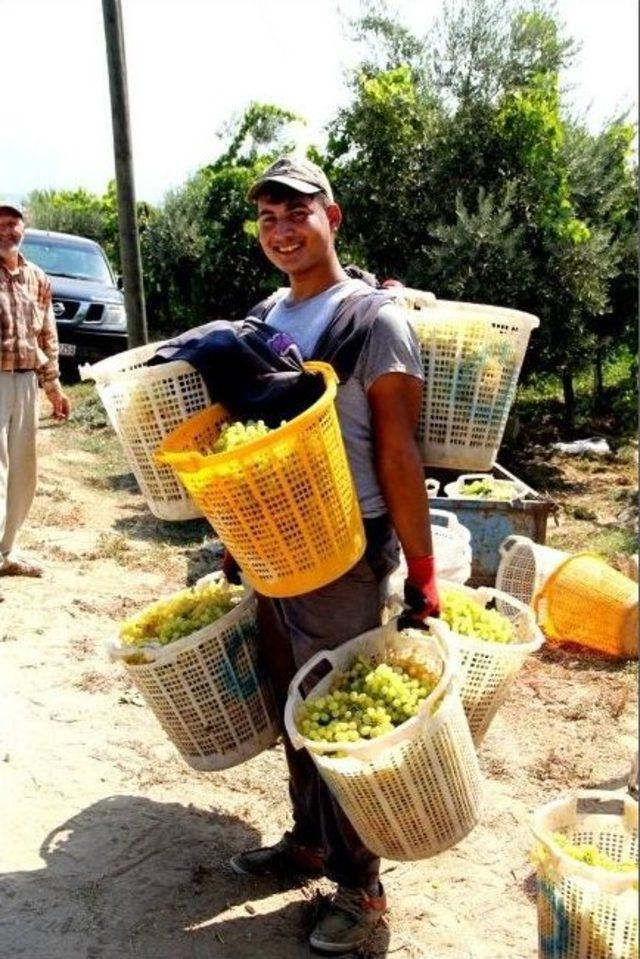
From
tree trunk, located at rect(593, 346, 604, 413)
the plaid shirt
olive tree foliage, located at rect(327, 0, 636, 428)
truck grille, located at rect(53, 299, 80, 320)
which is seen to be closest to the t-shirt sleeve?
the plaid shirt

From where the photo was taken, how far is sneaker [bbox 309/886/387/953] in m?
2.81

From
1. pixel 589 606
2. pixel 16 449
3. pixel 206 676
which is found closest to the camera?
pixel 206 676

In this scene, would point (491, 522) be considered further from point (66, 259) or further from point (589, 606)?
point (66, 259)

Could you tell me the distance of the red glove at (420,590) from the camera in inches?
105

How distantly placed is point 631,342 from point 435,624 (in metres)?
9.13

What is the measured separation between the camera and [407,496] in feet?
8.55

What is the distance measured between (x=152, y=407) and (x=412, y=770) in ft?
3.95

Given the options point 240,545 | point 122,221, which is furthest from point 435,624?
point 122,221

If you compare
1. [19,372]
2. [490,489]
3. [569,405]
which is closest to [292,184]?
[19,372]

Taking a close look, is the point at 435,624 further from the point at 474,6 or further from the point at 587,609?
the point at 474,6

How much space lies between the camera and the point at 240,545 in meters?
2.46

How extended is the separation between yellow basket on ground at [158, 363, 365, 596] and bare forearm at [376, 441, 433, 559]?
11 cm

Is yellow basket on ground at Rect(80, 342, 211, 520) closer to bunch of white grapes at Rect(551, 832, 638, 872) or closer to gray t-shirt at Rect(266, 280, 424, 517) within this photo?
gray t-shirt at Rect(266, 280, 424, 517)

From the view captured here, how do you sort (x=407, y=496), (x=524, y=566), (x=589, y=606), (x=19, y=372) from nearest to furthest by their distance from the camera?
(x=407, y=496) < (x=589, y=606) < (x=524, y=566) < (x=19, y=372)
